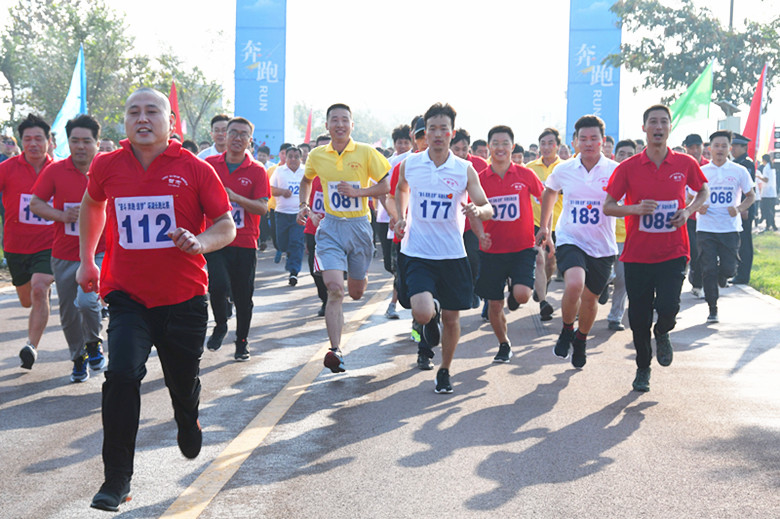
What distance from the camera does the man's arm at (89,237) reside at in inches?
193

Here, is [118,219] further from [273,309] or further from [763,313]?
[763,313]

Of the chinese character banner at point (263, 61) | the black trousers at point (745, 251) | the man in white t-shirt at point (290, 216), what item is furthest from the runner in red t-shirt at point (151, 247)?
the chinese character banner at point (263, 61)

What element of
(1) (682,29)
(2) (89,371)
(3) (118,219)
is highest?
(1) (682,29)

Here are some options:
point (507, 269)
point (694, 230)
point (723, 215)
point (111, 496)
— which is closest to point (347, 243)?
point (507, 269)

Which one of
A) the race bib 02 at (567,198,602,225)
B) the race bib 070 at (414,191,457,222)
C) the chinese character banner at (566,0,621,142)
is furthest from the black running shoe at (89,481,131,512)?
the chinese character banner at (566,0,621,142)

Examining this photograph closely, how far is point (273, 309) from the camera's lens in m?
12.8

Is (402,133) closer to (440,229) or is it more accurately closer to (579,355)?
(579,355)

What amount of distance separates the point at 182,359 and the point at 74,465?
1.08m

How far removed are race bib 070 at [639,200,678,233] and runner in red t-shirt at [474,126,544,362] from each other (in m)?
1.66

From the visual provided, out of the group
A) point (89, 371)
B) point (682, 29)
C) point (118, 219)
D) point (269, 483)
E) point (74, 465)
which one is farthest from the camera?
point (682, 29)

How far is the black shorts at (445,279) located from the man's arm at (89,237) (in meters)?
3.02

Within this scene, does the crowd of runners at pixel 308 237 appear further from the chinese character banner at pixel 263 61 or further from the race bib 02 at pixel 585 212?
the chinese character banner at pixel 263 61

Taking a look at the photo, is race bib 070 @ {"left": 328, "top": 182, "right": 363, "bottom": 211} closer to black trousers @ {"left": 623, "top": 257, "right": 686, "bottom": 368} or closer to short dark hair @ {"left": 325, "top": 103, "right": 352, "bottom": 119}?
short dark hair @ {"left": 325, "top": 103, "right": 352, "bottom": 119}

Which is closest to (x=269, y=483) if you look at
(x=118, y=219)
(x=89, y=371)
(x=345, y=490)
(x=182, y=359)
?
(x=345, y=490)
